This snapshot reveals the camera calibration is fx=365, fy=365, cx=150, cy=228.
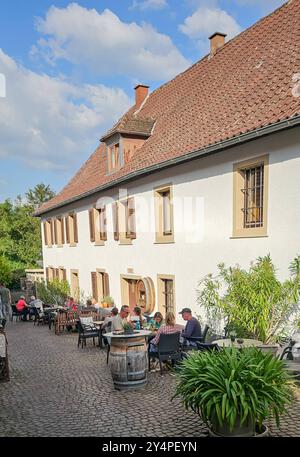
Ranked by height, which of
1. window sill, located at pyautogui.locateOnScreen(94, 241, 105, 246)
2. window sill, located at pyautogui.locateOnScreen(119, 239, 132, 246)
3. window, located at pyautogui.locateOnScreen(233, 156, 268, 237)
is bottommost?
window sill, located at pyautogui.locateOnScreen(94, 241, 105, 246)

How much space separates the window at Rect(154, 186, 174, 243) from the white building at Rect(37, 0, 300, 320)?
3 cm

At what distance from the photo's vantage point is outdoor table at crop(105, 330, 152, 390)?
6.91 meters

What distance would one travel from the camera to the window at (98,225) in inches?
635

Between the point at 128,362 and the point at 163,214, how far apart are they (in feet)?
19.2

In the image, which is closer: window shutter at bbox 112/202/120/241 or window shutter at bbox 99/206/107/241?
window shutter at bbox 112/202/120/241

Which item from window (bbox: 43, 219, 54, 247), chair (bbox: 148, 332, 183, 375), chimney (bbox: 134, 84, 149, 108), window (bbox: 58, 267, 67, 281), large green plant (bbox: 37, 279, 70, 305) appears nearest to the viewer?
chair (bbox: 148, 332, 183, 375)

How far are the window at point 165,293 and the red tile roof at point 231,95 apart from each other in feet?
12.3

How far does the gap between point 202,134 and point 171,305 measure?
5.35 meters

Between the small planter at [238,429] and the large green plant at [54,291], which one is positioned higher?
the small planter at [238,429]

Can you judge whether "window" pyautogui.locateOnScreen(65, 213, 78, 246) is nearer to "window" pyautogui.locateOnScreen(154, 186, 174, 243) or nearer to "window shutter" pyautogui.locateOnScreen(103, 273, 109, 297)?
"window shutter" pyautogui.locateOnScreen(103, 273, 109, 297)

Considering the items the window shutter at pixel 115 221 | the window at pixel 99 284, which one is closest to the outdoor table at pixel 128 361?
the window shutter at pixel 115 221

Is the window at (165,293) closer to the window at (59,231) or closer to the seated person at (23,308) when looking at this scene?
the seated person at (23,308)

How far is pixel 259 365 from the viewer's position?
14.1 feet

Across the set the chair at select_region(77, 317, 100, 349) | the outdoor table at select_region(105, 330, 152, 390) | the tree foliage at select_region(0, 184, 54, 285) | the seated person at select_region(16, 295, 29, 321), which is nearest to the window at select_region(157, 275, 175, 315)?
the chair at select_region(77, 317, 100, 349)
